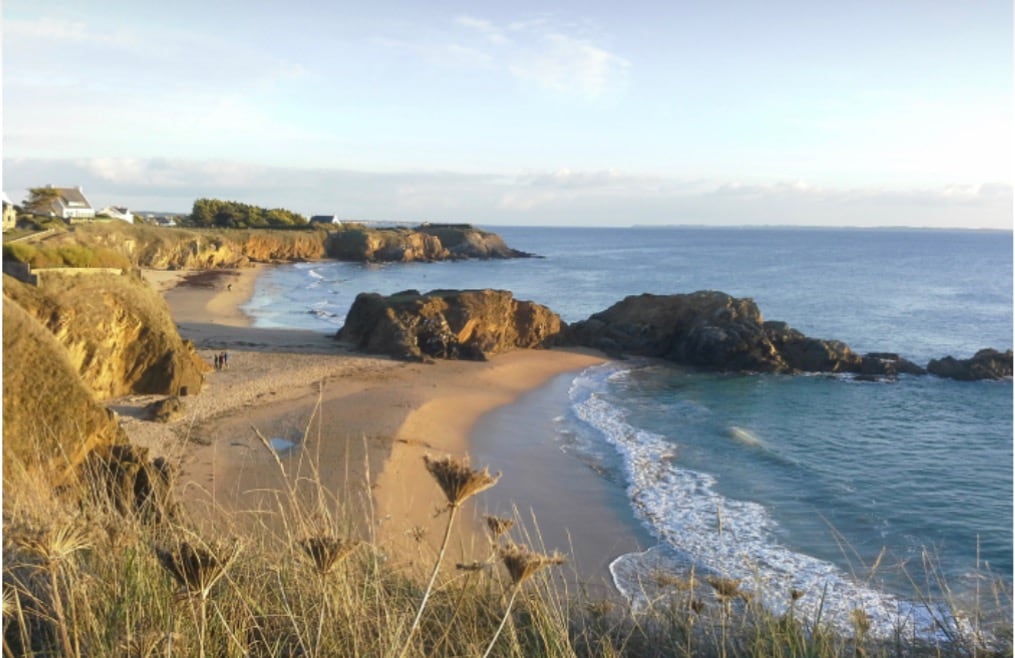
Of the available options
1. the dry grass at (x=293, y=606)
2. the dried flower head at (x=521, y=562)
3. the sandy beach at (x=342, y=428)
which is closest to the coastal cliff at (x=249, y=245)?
the sandy beach at (x=342, y=428)

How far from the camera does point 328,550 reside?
2.29m

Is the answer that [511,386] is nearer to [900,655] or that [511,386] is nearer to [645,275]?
[900,655]

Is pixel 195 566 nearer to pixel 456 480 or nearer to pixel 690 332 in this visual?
pixel 456 480

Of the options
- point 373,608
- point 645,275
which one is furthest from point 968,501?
point 645,275

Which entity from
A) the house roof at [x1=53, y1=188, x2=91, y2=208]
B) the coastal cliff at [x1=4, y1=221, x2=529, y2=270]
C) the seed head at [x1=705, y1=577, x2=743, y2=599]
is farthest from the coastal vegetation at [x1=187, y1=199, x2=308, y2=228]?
the seed head at [x1=705, y1=577, x2=743, y2=599]

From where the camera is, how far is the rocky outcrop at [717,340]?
32.6 metres

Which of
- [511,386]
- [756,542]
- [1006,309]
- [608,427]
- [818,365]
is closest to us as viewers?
[756,542]

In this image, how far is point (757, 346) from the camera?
33188 millimetres

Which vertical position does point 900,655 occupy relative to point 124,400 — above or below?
above

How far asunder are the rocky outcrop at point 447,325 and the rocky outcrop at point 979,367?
16451mm

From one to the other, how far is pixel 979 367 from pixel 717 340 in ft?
34.2

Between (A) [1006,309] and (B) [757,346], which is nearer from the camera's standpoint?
(B) [757,346]

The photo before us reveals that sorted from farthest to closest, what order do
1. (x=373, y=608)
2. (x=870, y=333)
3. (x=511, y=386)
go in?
(x=870, y=333) → (x=511, y=386) → (x=373, y=608)

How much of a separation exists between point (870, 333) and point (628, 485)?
33.4 meters
